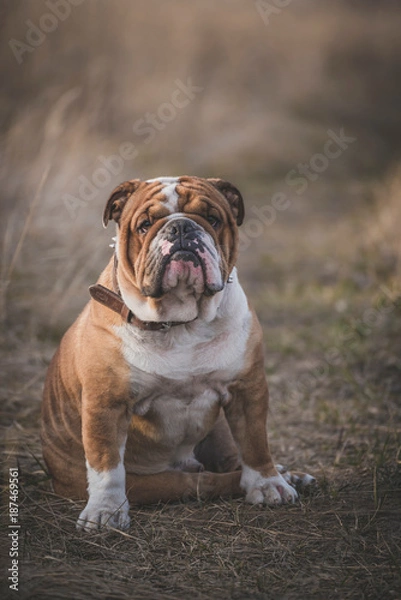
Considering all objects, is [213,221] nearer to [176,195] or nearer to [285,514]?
[176,195]

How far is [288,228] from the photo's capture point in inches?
422

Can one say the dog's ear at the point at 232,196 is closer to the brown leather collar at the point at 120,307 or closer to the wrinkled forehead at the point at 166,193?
the wrinkled forehead at the point at 166,193

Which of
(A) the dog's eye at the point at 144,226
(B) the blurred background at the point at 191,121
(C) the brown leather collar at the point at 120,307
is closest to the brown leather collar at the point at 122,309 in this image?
(C) the brown leather collar at the point at 120,307

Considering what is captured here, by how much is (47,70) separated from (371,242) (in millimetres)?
3889

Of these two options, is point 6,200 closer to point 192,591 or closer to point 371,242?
point 371,242

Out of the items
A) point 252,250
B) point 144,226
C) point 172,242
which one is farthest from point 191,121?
point 172,242

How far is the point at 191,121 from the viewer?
1602cm

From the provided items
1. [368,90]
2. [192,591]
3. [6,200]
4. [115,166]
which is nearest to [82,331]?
[192,591]

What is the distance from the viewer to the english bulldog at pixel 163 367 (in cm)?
284

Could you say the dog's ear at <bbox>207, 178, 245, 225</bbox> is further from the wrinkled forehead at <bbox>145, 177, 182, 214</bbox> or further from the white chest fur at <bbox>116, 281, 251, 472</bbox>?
the white chest fur at <bbox>116, 281, 251, 472</bbox>

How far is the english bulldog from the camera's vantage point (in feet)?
9.32

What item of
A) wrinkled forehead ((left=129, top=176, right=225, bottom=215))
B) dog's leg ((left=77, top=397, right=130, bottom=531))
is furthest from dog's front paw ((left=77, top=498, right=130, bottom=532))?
wrinkled forehead ((left=129, top=176, right=225, bottom=215))

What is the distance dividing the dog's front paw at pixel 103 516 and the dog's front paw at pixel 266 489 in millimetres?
579

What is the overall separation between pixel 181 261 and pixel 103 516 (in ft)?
3.69
